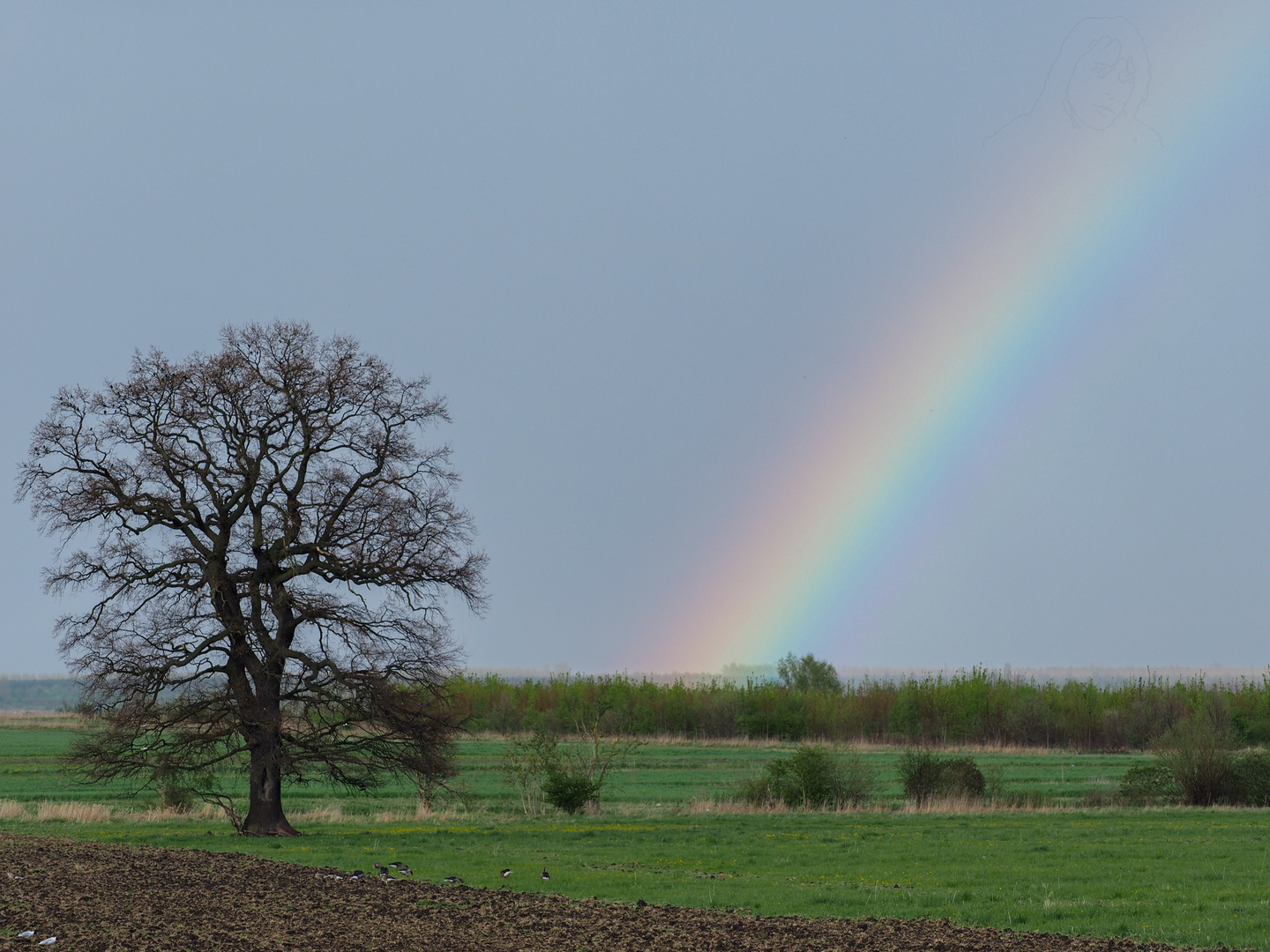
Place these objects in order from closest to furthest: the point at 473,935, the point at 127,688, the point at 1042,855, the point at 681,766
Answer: the point at 473,935 < the point at 1042,855 < the point at 127,688 < the point at 681,766

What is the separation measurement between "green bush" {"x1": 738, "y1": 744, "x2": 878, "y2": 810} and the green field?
4.66 feet

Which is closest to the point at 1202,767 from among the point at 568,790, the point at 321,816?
the point at 568,790

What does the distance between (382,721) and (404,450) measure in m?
7.06

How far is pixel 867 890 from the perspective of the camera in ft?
61.8

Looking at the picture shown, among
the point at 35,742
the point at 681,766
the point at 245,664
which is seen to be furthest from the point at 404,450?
the point at 35,742

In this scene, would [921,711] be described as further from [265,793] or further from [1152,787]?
[265,793]

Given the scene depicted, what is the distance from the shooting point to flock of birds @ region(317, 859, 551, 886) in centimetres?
1830

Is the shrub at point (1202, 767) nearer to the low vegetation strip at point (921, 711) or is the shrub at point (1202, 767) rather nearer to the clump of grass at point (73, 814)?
the clump of grass at point (73, 814)

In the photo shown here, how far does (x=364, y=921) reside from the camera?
47.5 ft

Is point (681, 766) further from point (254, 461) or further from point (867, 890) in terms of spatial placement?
point (867, 890)

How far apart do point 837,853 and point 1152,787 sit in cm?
2361

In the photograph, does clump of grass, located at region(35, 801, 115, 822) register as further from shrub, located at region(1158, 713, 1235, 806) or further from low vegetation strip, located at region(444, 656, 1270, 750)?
low vegetation strip, located at region(444, 656, 1270, 750)

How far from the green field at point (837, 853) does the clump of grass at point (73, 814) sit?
2.09 ft

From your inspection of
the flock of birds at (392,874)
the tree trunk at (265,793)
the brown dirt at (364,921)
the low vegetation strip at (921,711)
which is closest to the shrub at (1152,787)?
the flock of birds at (392,874)
